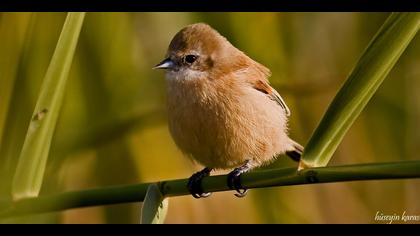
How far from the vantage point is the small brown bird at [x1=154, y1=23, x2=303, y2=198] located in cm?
306

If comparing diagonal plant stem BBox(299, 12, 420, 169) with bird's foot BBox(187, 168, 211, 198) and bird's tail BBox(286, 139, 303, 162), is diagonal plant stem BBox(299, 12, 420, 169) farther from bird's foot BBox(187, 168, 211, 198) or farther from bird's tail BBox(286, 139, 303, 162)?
bird's tail BBox(286, 139, 303, 162)

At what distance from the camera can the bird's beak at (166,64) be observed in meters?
3.14

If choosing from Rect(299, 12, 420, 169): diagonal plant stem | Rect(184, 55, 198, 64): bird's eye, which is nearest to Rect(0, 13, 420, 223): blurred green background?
Rect(184, 55, 198, 64): bird's eye

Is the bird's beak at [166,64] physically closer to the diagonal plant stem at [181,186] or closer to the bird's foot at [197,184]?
the bird's foot at [197,184]

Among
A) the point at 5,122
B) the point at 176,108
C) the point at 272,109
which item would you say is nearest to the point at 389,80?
the point at 272,109

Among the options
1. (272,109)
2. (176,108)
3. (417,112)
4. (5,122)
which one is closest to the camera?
(5,122)

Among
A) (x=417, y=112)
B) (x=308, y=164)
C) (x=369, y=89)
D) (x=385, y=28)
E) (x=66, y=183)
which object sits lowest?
(x=66, y=183)

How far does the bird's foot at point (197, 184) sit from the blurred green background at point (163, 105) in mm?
118

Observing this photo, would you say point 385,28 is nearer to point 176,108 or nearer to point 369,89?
point 369,89

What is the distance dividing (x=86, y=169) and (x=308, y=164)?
1429 millimetres

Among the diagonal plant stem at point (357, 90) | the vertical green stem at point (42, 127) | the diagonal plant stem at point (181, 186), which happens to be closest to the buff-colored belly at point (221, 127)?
the diagonal plant stem at point (181, 186)

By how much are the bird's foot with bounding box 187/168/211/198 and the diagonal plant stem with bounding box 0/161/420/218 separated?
197 millimetres

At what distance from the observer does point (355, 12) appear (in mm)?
3117

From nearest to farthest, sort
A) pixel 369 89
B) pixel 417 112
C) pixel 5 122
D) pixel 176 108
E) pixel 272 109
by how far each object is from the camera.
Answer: pixel 369 89, pixel 5 122, pixel 417 112, pixel 176 108, pixel 272 109
